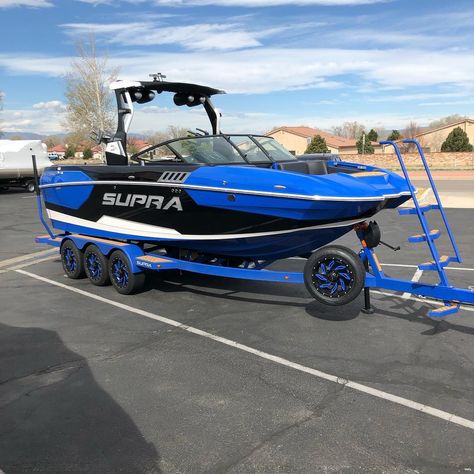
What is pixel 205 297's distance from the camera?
20.6 ft

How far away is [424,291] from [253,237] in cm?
180

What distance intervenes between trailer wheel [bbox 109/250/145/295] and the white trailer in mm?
20844

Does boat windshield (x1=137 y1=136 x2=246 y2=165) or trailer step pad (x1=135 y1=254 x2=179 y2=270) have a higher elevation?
boat windshield (x1=137 y1=136 x2=246 y2=165)

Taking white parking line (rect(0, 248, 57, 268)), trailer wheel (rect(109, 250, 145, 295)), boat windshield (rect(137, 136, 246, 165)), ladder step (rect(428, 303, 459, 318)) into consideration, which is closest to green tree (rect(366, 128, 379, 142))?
white parking line (rect(0, 248, 57, 268))

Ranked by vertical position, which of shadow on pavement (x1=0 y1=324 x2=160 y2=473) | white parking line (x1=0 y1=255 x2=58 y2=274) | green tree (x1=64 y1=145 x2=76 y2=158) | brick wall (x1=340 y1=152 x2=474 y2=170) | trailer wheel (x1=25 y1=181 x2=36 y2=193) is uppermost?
green tree (x1=64 y1=145 x2=76 y2=158)

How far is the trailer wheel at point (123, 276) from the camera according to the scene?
6188mm

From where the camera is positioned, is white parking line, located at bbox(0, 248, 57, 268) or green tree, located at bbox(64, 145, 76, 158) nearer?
white parking line, located at bbox(0, 248, 57, 268)

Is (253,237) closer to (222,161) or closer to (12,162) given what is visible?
(222,161)

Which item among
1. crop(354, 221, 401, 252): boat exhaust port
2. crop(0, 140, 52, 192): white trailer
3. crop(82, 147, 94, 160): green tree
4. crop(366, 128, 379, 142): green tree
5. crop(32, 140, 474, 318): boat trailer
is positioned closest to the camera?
crop(32, 140, 474, 318): boat trailer

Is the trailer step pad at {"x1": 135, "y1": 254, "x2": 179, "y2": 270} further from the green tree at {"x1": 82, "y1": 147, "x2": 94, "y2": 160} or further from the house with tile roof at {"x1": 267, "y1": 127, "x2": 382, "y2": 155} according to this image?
the house with tile roof at {"x1": 267, "y1": 127, "x2": 382, "y2": 155}

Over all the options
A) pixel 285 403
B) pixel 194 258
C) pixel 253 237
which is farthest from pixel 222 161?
pixel 285 403

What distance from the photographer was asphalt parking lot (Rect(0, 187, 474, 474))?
2.95m

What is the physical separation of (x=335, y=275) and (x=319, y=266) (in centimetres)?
17

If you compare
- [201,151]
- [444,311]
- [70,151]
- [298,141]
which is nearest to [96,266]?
[201,151]
